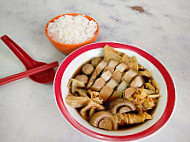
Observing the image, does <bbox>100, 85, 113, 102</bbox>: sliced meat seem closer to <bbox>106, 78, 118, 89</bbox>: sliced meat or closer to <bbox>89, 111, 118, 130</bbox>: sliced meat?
<bbox>106, 78, 118, 89</bbox>: sliced meat

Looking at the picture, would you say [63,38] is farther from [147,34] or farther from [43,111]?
[147,34]

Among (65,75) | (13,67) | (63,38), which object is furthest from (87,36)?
(13,67)

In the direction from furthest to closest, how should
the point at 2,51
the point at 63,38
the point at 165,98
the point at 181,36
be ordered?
1. the point at 181,36
2. the point at 2,51
3. the point at 63,38
4. the point at 165,98

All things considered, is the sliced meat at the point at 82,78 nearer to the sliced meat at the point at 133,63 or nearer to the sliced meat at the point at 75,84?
the sliced meat at the point at 75,84

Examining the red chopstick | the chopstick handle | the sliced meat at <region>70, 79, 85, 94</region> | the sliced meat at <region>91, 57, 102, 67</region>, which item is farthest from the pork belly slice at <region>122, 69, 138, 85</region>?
the chopstick handle

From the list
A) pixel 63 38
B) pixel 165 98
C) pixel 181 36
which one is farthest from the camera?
pixel 181 36

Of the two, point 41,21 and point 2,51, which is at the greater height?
point 41,21

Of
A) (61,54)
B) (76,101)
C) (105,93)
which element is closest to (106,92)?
(105,93)
